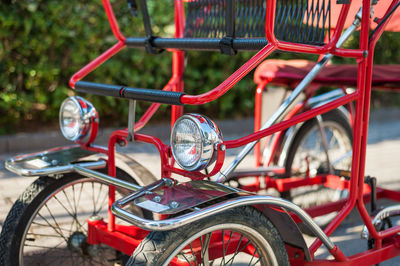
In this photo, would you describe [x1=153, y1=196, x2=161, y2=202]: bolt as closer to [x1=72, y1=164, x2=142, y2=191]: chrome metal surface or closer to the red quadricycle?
the red quadricycle

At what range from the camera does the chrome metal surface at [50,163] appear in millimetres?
2196

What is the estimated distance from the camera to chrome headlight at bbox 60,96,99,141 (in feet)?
7.59

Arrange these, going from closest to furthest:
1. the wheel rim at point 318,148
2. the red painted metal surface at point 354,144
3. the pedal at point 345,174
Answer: the red painted metal surface at point 354,144, the pedal at point 345,174, the wheel rim at point 318,148

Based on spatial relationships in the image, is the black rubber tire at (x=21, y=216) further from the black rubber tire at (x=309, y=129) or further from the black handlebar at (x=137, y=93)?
the black rubber tire at (x=309, y=129)

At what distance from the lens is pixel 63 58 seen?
18.8 ft

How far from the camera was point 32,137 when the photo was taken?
213 inches

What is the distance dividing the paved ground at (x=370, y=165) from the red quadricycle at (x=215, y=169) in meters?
0.37

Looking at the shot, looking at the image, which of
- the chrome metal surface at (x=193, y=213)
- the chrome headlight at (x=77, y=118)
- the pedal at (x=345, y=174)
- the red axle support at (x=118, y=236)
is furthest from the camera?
the pedal at (x=345, y=174)

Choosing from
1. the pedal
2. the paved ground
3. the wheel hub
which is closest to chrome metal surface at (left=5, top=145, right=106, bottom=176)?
the wheel hub

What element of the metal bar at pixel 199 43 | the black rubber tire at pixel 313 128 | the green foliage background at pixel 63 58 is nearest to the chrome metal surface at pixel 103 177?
the metal bar at pixel 199 43

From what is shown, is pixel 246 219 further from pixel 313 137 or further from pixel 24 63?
pixel 24 63

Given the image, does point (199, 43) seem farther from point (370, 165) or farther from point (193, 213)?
point (370, 165)

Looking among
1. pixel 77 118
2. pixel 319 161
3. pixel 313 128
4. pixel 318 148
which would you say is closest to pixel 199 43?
pixel 77 118

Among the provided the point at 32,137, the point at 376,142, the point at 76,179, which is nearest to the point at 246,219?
the point at 76,179
